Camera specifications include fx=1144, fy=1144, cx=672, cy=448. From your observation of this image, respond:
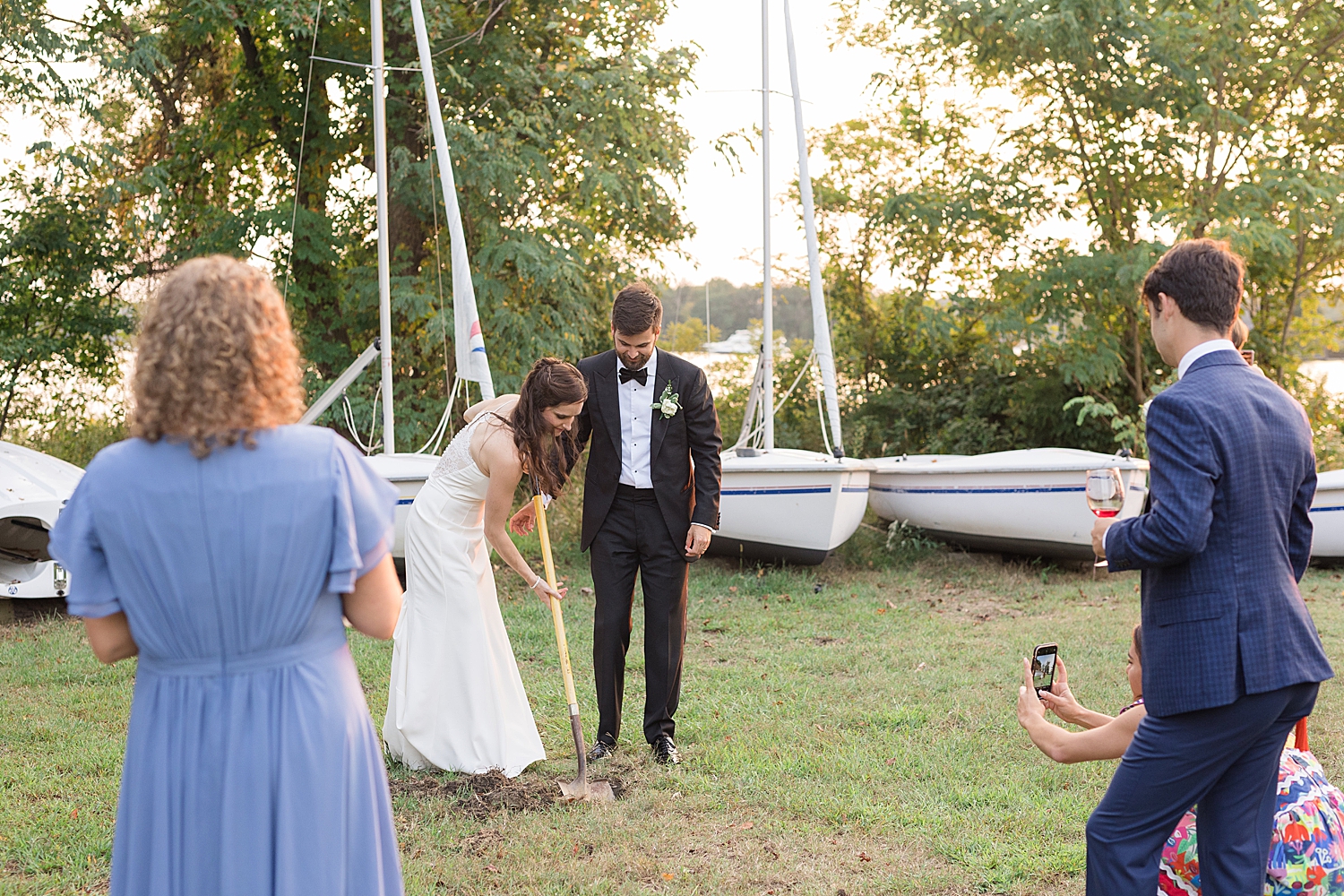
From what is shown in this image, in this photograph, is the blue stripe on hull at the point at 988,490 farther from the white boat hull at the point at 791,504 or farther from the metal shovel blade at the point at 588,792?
the metal shovel blade at the point at 588,792

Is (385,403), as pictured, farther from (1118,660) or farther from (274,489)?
(274,489)

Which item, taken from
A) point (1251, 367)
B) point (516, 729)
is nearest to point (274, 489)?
point (1251, 367)

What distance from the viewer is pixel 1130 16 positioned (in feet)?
35.8

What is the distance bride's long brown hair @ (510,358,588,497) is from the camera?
172 inches

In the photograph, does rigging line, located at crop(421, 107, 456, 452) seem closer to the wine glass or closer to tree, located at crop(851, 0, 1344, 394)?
tree, located at crop(851, 0, 1344, 394)

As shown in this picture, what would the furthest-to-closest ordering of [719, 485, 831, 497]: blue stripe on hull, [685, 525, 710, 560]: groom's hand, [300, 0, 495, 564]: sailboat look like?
[719, 485, 831, 497]: blue stripe on hull < [300, 0, 495, 564]: sailboat < [685, 525, 710, 560]: groom's hand

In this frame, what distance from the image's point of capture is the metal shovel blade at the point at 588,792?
14.4ft

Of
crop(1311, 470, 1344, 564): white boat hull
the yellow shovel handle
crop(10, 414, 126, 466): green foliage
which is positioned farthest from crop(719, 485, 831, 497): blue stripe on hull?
crop(10, 414, 126, 466): green foliage

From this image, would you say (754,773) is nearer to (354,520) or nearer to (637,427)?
(637,427)

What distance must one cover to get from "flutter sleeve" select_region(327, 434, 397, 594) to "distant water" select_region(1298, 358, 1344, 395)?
12.4 meters

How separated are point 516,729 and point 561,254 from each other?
7813mm

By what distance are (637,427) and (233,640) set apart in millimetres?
3008

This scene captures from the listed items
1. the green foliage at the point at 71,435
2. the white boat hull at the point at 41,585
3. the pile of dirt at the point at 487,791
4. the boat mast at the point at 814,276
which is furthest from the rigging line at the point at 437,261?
the pile of dirt at the point at 487,791

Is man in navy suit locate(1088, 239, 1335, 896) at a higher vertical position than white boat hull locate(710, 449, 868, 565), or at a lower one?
higher
